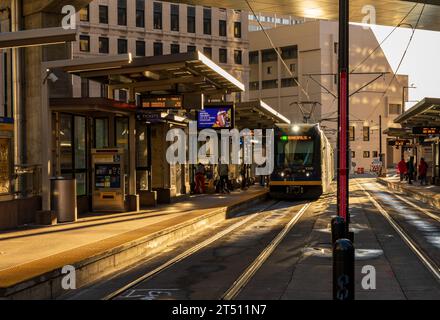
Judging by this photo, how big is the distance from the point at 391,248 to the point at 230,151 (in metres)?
24.4

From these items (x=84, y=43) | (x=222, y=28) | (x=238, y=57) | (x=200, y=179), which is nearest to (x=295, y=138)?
(x=200, y=179)

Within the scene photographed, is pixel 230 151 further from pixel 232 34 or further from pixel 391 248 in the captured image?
pixel 232 34

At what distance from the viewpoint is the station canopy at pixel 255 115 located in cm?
3171

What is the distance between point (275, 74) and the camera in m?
103

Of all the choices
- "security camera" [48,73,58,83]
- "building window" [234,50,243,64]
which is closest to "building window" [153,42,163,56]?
"building window" [234,50,243,64]

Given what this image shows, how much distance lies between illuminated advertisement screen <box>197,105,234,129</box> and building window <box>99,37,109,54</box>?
44.4 m

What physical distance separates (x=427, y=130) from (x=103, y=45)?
135 ft

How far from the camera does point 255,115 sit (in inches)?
1409

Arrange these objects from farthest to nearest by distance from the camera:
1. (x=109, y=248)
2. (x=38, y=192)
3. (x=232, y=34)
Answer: (x=232, y=34), (x=38, y=192), (x=109, y=248)

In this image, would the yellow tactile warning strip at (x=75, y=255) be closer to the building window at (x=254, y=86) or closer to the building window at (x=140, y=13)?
the building window at (x=140, y=13)

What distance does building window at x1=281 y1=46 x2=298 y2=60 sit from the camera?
100 m

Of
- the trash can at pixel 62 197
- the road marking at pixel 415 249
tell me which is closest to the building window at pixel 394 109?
the road marking at pixel 415 249

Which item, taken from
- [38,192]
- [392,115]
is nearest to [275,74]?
[392,115]

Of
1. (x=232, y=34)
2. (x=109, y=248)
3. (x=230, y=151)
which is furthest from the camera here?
(x=232, y=34)
